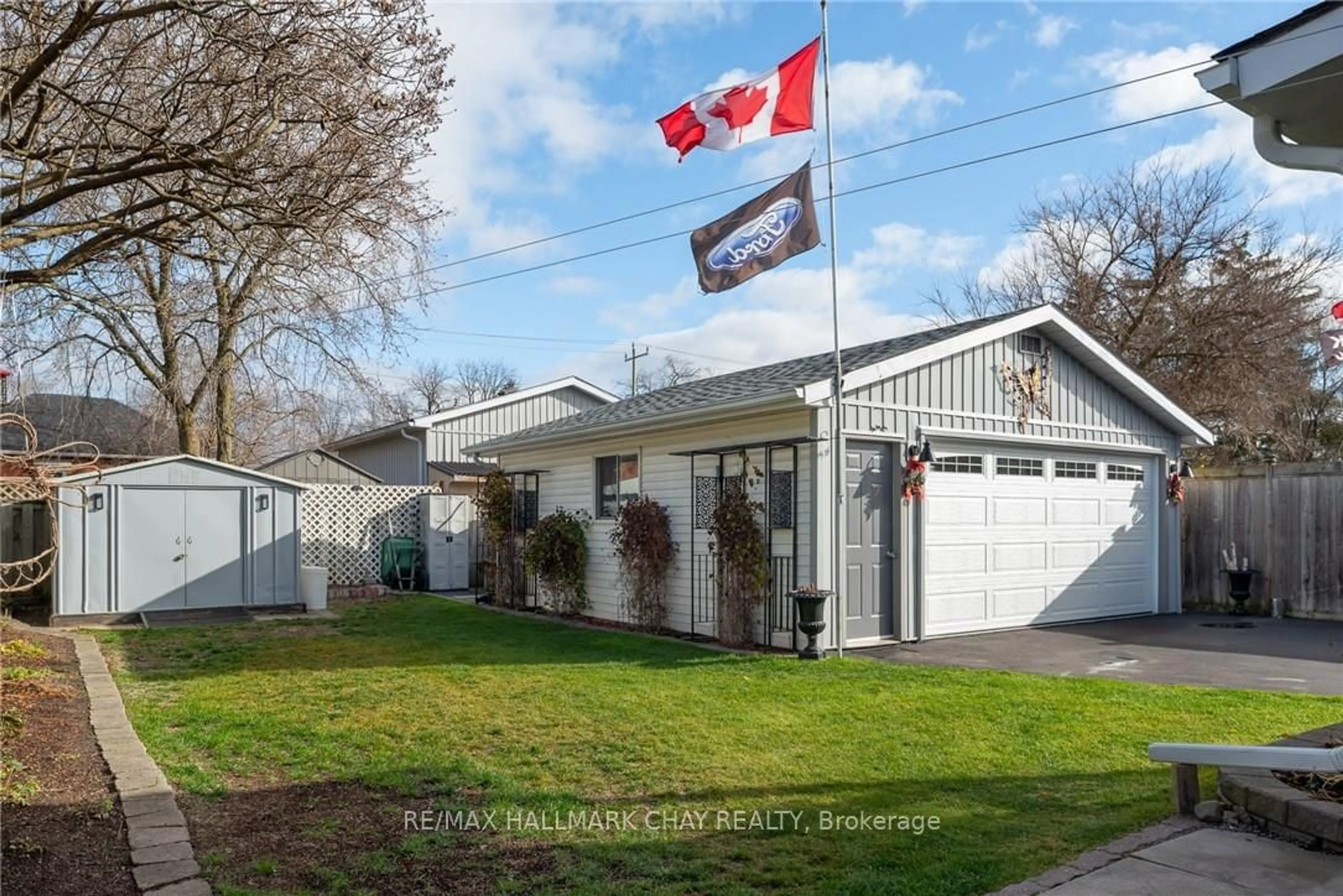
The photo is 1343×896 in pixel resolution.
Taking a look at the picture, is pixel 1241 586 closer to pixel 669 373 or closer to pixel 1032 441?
pixel 1032 441

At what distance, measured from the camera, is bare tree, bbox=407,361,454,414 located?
44438 millimetres

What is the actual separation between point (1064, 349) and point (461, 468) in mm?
12252

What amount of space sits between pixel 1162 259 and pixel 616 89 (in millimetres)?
14585

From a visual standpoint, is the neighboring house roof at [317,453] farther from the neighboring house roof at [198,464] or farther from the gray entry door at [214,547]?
the gray entry door at [214,547]

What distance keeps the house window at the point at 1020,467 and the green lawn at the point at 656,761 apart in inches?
146

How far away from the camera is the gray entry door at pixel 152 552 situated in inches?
478

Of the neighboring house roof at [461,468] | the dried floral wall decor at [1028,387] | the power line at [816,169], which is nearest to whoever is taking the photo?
the power line at [816,169]

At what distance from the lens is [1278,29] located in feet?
11.7

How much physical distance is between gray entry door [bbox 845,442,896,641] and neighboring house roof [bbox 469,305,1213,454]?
0.81m

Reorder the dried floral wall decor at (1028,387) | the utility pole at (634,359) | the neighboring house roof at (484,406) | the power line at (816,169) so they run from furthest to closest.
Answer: the utility pole at (634,359)
the neighboring house roof at (484,406)
the dried floral wall decor at (1028,387)
the power line at (816,169)

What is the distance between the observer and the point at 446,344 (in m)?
25.1

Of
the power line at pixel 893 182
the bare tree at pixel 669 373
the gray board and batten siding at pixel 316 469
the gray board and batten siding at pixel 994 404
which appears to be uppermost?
the bare tree at pixel 669 373

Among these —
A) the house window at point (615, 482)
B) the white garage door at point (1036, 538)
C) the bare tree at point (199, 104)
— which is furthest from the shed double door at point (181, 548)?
the white garage door at point (1036, 538)

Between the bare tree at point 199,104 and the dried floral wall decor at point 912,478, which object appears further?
the dried floral wall decor at point 912,478
